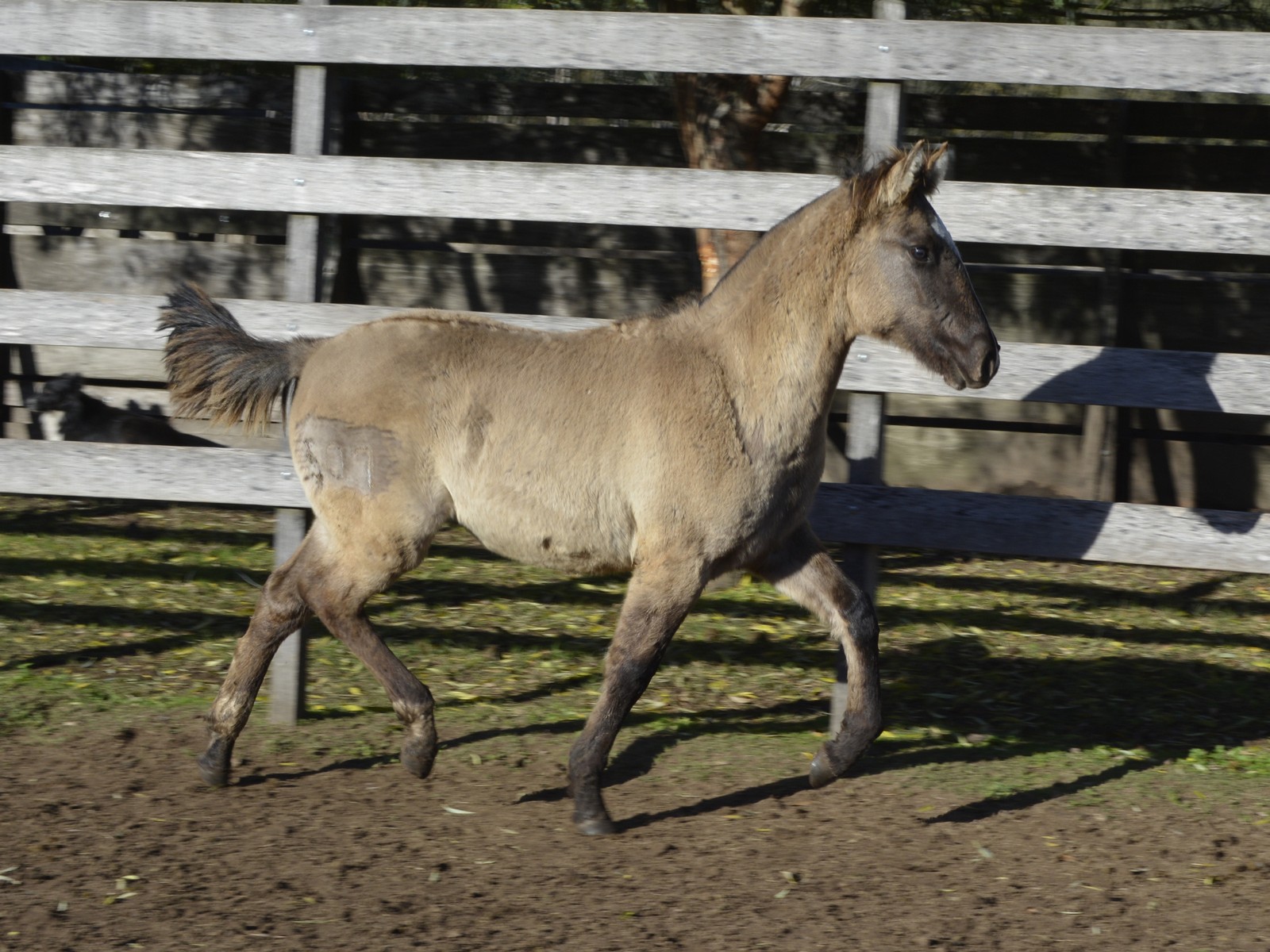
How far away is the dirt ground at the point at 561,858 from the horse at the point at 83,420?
4350 millimetres

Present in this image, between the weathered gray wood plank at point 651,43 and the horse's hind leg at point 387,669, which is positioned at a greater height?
the weathered gray wood plank at point 651,43

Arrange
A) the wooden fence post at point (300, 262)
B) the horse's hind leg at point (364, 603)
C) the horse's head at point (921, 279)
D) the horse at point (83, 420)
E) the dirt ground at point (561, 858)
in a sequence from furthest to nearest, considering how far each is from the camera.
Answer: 1. the horse at point (83, 420)
2. the wooden fence post at point (300, 262)
3. the horse's hind leg at point (364, 603)
4. the horse's head at point (921, 279)
5. the dirt ground at point (561, 858)

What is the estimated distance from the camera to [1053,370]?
195 inches

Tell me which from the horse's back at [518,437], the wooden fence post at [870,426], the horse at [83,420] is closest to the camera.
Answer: the horse's back at [518,437]

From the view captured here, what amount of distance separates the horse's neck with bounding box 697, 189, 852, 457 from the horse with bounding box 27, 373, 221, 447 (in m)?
5.92

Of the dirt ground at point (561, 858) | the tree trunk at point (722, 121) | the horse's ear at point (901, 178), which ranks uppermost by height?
the tree trunk at point (722, 121)

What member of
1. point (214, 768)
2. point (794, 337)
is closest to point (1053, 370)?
point (794, 337)

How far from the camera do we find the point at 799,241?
4.55 meters

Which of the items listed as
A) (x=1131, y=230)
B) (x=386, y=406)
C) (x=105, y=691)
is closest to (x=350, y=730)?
(x=105, y=691)

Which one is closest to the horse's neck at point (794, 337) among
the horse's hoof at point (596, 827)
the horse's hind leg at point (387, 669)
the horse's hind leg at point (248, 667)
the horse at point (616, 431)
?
the horse at point (616, 431)

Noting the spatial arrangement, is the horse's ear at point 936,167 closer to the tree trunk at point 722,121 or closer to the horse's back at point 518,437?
the horse's back at point 518,437

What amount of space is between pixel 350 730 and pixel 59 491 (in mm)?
1514

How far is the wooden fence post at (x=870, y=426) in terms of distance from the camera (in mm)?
4898

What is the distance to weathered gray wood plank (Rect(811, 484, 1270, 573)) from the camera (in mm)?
5039
